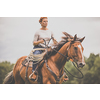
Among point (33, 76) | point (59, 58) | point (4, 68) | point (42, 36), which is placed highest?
point (42, 36)

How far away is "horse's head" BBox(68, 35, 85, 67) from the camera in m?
3.27

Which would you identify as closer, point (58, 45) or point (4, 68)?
point (58, 45)

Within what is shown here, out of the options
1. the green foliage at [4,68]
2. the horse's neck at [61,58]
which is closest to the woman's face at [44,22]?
the horse's neck at [61,58]

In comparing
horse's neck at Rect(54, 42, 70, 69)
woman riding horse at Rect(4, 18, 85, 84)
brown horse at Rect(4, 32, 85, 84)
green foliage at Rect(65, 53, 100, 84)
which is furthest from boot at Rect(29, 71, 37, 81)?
green foliage at Rect(65, 53, 100, 84)

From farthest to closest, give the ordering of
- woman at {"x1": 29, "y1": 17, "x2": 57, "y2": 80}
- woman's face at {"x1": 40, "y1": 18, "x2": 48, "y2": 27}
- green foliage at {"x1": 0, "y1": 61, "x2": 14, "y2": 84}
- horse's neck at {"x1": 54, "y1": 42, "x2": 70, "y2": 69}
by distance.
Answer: green foliage at {"x1": 0, "y1": 61, "x2": 14, "y2": 84}, woman's face at {"x1": 40, "y1": 18, "x2": 48, "y2": 27}, woman at {"x1": 29, "y1": 17, "x2": 57, "y2": 80}, horse's neck at {"x1": 54, "y1": 42, "x2": 70, "y2": 69}

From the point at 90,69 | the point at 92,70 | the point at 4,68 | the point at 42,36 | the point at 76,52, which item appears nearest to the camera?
the point at 76,52

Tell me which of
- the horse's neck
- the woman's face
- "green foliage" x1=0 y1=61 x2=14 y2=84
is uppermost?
the woman's face

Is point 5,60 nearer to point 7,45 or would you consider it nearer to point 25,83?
point 7,45

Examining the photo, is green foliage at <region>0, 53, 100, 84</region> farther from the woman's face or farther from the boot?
the woman's face

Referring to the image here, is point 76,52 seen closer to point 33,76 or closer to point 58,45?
point 58,45

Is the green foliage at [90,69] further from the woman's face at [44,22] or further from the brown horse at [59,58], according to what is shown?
the woman's face at [44,22]

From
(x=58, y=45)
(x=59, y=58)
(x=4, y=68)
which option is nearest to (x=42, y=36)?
(x=58, y=45)

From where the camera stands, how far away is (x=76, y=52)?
3312mm

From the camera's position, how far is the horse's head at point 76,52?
10.7 ft
